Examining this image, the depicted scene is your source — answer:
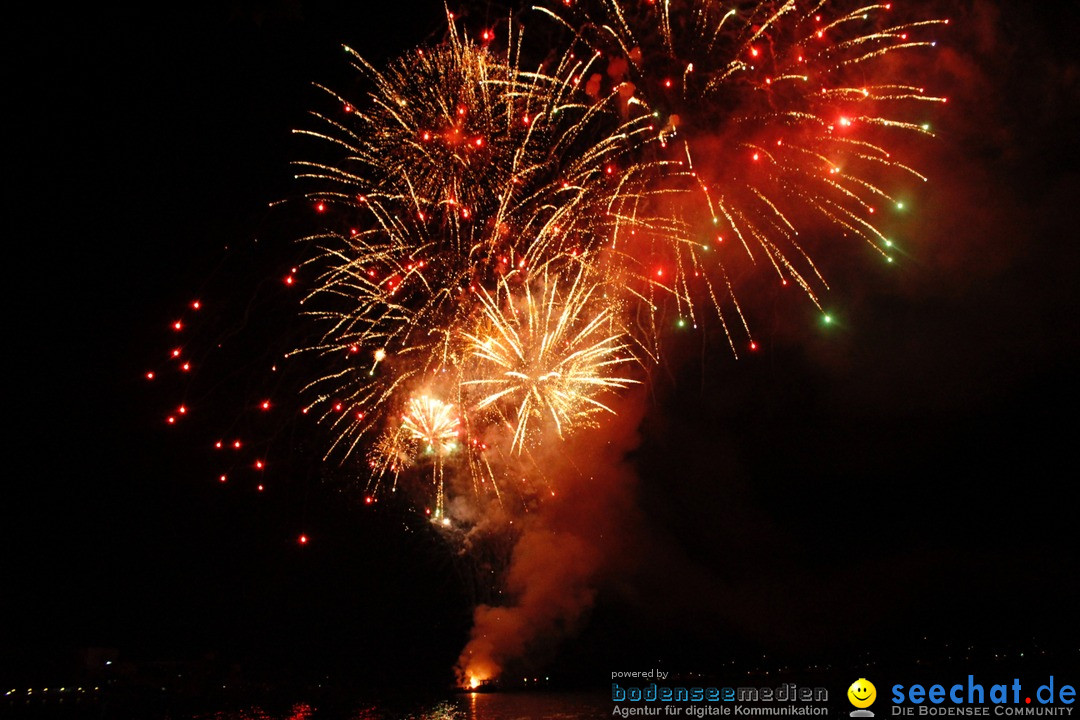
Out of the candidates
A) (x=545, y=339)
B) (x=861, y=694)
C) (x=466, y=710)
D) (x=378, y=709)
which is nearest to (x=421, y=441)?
(x=545, y=339)

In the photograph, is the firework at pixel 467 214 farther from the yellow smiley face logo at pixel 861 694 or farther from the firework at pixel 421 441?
the yellow smiley face logo at pixel 861 694

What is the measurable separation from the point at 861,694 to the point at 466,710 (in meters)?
7.87

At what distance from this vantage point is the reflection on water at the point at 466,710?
39.6ft

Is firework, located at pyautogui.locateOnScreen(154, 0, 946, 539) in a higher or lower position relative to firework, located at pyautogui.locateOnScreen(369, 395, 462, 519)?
higher

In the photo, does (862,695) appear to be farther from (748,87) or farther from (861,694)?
(748,87)

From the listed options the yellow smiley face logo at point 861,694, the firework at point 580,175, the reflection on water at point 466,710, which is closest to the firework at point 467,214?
the firework at point 580,175

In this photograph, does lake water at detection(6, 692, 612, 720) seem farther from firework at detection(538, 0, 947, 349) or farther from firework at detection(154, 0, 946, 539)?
firework at detection(538, 0, 947, 349)

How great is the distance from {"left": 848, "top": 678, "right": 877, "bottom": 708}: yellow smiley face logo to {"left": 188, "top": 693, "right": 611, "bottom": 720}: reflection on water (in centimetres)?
463

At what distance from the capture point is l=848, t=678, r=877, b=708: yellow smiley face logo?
9570mm

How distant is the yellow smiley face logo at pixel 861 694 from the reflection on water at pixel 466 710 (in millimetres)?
4631

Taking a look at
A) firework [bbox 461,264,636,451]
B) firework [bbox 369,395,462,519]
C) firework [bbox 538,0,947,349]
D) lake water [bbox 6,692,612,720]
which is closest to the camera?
firework [bbox 538,0,947,349]

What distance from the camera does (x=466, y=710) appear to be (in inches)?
522

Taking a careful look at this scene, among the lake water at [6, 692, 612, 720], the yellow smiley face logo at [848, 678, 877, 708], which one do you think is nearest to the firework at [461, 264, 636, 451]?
the yellow smiley face logo at [848, 678, 877, 708]

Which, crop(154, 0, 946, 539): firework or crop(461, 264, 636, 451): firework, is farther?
crop(461, 264, 636, 451): firework
